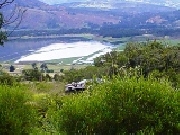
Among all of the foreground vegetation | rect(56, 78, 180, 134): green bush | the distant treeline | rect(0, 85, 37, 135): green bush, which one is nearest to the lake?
the distant treeline

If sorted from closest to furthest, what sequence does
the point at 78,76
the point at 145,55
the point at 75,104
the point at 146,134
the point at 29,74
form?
the point at 146,134
the point at 75,104
the point at 145,55
the point at 78,76
the point at 29,74

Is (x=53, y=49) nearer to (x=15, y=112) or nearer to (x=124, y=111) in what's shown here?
(x=15, y=112)

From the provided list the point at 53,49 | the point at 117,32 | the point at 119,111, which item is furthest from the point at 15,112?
the point at 117,32

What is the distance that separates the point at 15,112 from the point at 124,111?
11.8 feet

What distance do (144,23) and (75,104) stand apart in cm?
18389

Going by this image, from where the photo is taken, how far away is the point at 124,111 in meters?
13.3

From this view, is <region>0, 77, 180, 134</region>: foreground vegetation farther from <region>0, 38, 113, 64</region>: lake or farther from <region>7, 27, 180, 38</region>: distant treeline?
<region>7, 27, 180, 38</region>: distant treeline

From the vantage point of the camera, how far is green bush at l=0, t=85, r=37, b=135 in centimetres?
1377

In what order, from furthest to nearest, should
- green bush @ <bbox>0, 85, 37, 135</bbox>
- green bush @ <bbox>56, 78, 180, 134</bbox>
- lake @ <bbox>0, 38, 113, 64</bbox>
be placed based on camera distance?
lake @ <bbox>0, 38, 113, 64</bbox>
green bush @ <bbox>0, 85, 37, 135</bbox>
green bush @ <bbox>56, 78, 180, 134</bbox>

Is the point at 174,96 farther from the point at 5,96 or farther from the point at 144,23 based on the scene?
the point at 144,23

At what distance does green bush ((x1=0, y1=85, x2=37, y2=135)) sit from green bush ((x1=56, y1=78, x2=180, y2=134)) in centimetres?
134

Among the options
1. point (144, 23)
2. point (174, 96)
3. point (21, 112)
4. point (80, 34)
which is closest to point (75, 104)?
point (21, 112)

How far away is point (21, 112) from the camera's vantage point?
14.5 m

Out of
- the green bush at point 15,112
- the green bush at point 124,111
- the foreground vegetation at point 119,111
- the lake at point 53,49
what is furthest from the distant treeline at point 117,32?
the green bush at point 124,111
